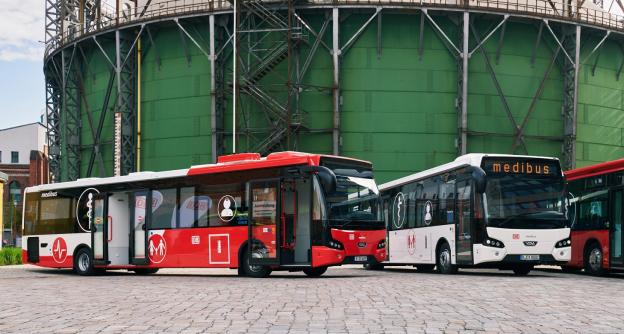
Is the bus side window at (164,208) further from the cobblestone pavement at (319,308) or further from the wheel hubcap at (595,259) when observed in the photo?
the wheel hubcap at (595,259)

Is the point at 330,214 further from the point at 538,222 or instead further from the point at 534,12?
the point at 534,12

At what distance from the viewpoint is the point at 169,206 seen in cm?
2255

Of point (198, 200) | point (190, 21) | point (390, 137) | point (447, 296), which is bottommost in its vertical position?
point (447, 296)

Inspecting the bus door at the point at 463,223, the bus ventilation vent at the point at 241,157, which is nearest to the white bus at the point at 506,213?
the bus door at the point at 463,223

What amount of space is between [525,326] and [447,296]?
13.1 feet

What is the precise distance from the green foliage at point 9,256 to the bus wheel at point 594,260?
21.0m

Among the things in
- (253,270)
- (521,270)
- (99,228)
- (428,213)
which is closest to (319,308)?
(253,270)

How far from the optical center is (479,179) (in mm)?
19766

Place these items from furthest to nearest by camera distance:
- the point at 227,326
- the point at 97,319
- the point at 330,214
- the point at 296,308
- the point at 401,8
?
the point at 401,8 < the point at 330,214 < the point at 296,308 < the point at 97,319 < the point at 227,326

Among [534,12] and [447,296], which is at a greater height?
[534,12]

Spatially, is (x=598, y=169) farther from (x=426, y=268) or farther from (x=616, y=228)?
(x=426, y=268)

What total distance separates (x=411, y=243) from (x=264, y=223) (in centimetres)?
596

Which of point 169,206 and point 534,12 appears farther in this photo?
point 534,12

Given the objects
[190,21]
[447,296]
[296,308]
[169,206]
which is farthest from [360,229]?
[190,21]
